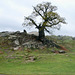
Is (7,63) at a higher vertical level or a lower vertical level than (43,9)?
lower

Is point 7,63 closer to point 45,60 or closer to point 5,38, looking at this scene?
point 45,60

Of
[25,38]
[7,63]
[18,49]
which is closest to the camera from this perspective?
[7,63]

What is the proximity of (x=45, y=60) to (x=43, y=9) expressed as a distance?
1952 cm

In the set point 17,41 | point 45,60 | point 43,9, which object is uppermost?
point 43,9

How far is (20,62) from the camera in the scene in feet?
94.1

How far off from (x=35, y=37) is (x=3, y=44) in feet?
33.0

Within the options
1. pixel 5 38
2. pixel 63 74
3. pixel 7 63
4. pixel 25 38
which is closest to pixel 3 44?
pixel 5 38

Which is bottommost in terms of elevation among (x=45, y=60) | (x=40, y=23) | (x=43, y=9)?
(x=45, y=60)

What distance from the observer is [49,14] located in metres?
43.2

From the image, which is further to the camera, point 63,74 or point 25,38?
point 25,38

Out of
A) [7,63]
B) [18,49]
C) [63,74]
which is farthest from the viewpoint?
[18,49]

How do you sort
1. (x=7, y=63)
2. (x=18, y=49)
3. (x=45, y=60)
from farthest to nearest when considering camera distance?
(x=18, y=49) → (x=45, y=60) → (x=7, y=63)

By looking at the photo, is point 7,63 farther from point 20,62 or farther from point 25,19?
point 25,19

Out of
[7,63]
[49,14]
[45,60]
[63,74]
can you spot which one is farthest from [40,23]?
[63,74]
